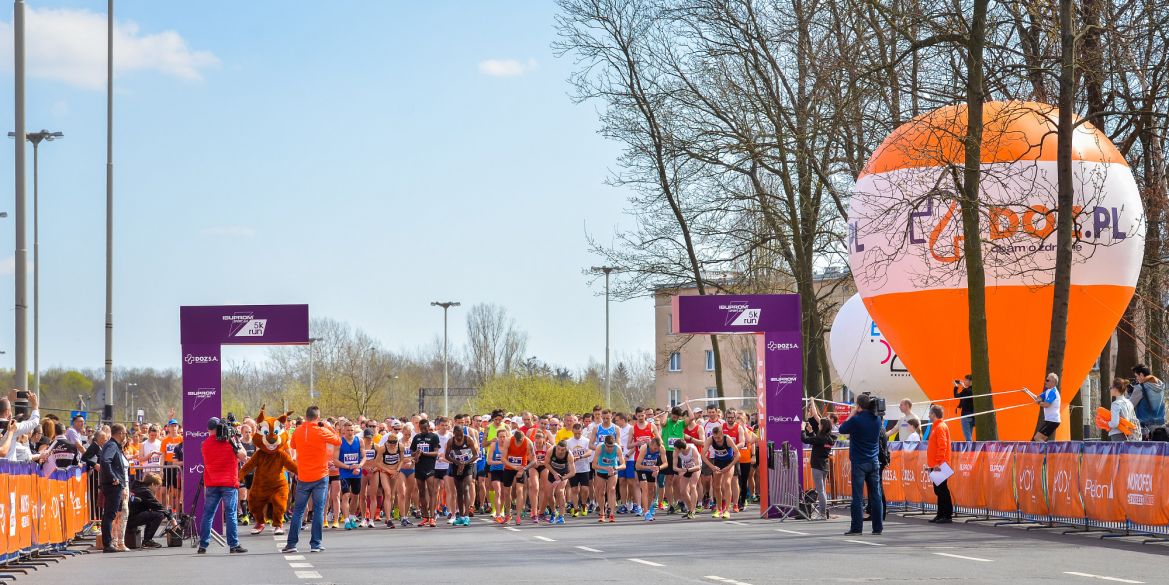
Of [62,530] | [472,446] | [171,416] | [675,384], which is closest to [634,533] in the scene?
[472,446]

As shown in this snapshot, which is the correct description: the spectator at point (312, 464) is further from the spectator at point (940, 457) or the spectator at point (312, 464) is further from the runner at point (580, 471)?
the spectator at point (940, 457)

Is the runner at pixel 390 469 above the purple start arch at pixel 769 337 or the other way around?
the other way around

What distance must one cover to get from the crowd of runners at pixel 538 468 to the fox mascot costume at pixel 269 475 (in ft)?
1.61

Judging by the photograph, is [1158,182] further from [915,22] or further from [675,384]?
[675,384]

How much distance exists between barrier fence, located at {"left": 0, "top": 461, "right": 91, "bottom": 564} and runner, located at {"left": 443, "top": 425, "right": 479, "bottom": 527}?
20.7 feet

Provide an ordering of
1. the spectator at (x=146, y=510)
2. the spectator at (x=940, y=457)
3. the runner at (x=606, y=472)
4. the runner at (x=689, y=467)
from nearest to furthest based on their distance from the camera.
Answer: the spectator at (x=146, y=510) → the spectator at (x=940, y=457) → the runner at (x=606, y=472) → the runner at (x=689, y=467)

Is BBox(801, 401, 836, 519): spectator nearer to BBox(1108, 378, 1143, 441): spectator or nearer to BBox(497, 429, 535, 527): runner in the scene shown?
BBox(1108, 378, 1143, 441): spectator

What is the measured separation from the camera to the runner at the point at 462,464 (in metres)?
25.5

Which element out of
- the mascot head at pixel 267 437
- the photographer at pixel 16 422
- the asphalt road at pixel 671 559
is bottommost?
the asphalt road at pixel 671 559

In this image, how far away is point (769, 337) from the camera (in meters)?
25.3

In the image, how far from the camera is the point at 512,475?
26.7 metres

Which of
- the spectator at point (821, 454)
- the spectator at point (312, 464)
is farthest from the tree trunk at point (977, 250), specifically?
the spectator at point (312, 464)

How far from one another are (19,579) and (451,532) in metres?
8.91

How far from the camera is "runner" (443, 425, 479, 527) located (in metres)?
25.5
